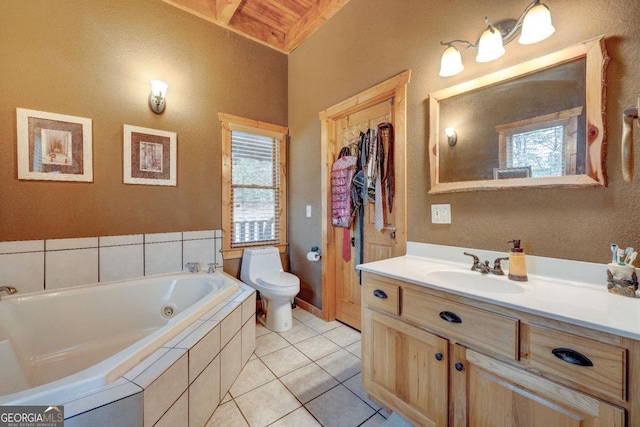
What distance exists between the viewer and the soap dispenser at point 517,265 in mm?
1156

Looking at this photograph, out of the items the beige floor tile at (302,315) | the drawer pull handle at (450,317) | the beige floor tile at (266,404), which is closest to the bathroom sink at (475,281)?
the drawer pull handle at (450,317)

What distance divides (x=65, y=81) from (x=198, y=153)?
97cm

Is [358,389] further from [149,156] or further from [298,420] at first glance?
[149,156]

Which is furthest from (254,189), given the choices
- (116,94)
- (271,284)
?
(116,94)

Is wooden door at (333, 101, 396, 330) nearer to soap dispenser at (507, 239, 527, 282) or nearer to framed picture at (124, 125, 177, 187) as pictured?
soap dispenser at (507, 239, 527, 282)

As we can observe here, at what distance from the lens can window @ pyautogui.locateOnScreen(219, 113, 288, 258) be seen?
2553 millimetres

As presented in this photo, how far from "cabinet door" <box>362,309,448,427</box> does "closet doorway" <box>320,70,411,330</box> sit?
2.13ft

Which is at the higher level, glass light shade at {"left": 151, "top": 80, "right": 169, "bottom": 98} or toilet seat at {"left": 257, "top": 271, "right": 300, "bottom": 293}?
glass light shade at {"left": 151, "top": 80, "right": 169, "bottom": 98}

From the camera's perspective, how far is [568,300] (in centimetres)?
90

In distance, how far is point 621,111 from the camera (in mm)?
1008

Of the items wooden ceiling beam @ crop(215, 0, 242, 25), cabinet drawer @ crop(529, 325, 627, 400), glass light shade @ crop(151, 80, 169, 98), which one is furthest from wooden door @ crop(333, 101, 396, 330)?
glass light shade @ crop(151, 80, 169, 98)

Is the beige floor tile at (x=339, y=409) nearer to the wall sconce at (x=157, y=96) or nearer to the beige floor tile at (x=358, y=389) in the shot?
the beige floor tile at (x=358, y=389)

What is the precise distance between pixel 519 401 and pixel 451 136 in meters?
1.30

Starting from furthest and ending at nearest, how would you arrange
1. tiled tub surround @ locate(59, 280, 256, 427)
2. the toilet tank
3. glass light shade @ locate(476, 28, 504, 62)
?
the toilet tank, glass light shade @ locate(476, 28, 504, 62), tiled tub surround @ locate(59, 280, 256, 427)
